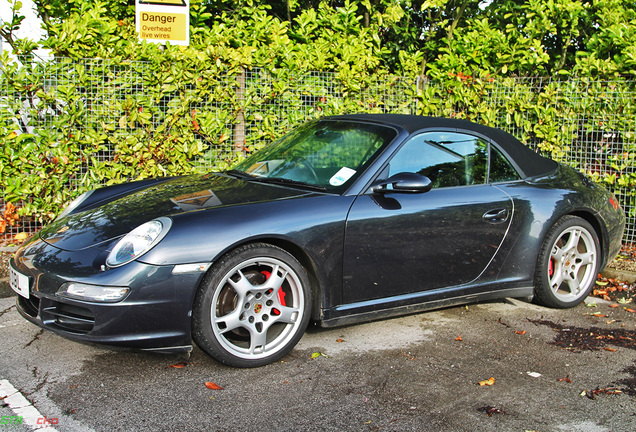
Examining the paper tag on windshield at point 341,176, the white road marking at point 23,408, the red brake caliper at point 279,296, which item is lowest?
the white road marking at point 23,408

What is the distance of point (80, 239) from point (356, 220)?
162 centimetres

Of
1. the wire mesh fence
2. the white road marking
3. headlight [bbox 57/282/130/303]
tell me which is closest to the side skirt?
headlight [bbox 57/282/130/303]

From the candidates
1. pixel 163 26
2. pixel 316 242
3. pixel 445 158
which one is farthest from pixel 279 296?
pixel 163 26

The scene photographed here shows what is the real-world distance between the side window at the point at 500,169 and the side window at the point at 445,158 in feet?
0.20

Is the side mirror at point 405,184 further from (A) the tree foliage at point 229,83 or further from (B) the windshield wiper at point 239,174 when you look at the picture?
(A) the tree foliage at point 229,83

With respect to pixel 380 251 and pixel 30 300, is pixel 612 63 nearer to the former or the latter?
pixel 380 251

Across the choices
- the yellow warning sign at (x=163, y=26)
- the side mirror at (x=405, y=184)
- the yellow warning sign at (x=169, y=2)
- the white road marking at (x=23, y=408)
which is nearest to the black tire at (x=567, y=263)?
the side mirror at (x=405, y=184)

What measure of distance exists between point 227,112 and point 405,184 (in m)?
3.97

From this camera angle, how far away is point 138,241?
3562 mm

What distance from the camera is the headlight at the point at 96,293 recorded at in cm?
339

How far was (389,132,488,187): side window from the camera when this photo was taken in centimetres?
440

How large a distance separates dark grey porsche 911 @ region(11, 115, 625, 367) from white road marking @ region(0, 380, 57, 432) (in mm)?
369

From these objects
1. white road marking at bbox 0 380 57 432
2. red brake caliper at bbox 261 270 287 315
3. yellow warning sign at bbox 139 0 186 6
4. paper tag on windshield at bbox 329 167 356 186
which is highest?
yellow warning sign at bbox 139 0 186 6

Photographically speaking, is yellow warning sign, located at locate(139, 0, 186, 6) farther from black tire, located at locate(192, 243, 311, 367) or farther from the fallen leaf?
the fallen leaf
